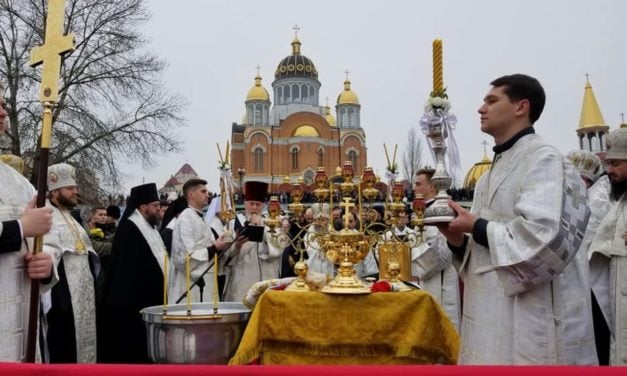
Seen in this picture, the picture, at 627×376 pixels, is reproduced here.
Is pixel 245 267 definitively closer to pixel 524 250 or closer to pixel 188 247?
pixel 188 247

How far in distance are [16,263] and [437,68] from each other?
242 centimetres

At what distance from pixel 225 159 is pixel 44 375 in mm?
4467

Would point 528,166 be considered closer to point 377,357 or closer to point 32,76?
point 377,357

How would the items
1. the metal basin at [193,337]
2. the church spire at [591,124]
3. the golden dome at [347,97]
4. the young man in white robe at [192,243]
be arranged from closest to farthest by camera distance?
the metal basin at [193,337], the young man in white robe at [192,243], the church spire at [591,124], the golden dome at [347,97]

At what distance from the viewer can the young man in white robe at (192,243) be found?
6086 millimetres

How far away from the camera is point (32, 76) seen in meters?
18.0

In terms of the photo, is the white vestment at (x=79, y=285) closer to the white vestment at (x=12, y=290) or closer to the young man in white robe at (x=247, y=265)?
the young man in white robe at (x=247, y=265)

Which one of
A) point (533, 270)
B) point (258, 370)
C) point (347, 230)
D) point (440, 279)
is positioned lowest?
point (440, 279)

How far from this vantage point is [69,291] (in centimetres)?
505

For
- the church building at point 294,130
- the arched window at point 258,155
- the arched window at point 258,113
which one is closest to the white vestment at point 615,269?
the church building at point 294,130

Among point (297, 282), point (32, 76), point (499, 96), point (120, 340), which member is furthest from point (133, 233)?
point (32, 76)

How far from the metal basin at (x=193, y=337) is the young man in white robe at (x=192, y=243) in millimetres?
2608

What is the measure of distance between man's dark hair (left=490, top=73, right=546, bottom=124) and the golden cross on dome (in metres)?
2.26

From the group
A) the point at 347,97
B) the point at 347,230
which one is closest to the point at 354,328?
the point at 347,230
